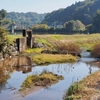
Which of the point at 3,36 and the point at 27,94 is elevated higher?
the point at 3,36

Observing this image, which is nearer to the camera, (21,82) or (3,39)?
(21,82)

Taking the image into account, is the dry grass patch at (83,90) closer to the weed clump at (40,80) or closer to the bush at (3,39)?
the weed clump at (40,80)

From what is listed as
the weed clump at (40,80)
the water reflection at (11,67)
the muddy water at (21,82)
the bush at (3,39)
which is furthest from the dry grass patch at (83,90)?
the bush at (3,39)

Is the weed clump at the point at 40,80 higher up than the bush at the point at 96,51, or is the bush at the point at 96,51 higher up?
the bush at the point at 96,51

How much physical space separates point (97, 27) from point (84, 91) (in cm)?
10852

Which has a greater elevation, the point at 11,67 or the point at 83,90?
the point at 83,90

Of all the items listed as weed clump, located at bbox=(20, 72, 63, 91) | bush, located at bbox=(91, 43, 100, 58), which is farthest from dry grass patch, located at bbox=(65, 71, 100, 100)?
bush, located at bbox=(91, 43, 100, 58)

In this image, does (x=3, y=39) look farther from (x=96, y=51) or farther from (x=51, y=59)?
(x=96, y=51)

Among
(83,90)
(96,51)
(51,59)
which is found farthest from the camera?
(96,51)

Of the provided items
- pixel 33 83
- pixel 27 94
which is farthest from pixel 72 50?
pixel 27 94

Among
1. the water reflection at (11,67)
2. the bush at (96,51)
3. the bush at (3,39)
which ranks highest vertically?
the bush at (3,39)

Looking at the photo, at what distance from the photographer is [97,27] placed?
12612cm

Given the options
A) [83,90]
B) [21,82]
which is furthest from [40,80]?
[83,90]

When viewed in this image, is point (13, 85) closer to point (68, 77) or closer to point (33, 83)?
point (33, 83)
